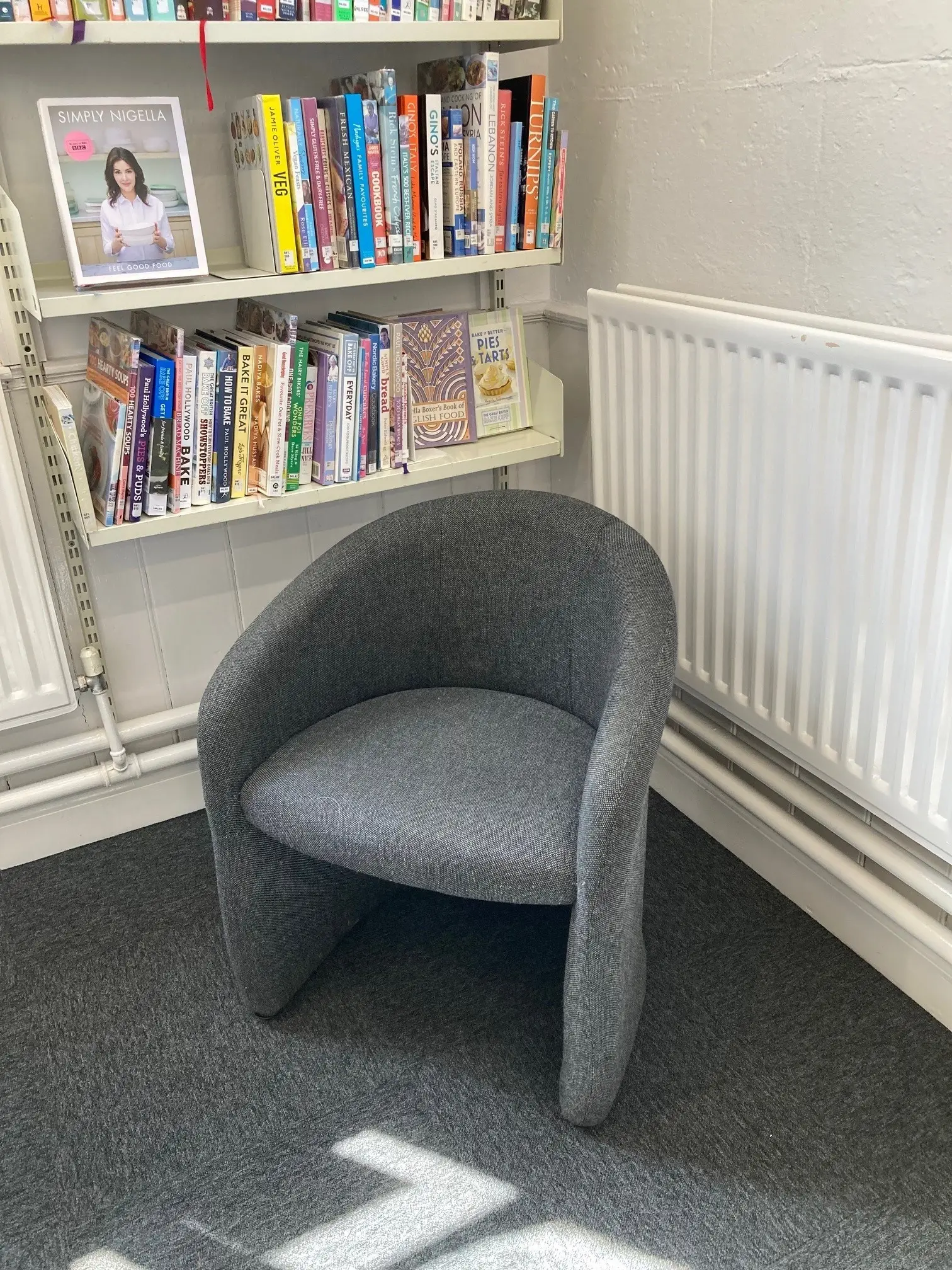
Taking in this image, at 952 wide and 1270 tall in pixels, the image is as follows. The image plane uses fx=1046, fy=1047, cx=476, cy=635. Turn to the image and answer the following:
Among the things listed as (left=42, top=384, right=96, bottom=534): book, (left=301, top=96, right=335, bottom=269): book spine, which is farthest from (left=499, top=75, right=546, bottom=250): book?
(left=42, top=384, right=96, bottom=534): book

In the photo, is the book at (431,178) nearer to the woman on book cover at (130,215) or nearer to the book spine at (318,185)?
the book spine at (318,185)

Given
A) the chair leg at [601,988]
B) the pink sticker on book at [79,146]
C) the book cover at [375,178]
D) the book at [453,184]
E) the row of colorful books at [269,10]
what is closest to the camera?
the chair leg at [601,988]

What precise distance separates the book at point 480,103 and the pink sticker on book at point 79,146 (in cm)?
62

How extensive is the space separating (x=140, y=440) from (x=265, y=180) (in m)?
0.48

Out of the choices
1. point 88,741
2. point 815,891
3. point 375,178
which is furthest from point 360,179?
point 815,891

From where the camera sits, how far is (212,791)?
60.6 inches

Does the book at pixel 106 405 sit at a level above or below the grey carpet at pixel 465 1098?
above

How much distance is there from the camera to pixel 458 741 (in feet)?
5.40

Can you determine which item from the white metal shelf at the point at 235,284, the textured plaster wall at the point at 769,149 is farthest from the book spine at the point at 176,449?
the textured plaster wall at the point at 769,149

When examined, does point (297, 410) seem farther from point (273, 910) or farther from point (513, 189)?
point (273, 910)

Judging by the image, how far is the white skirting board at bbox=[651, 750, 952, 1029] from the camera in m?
1.68

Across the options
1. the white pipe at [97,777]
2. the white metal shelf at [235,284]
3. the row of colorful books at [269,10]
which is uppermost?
the row of colorful books at [269,10]

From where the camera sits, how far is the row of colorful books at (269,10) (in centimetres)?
152

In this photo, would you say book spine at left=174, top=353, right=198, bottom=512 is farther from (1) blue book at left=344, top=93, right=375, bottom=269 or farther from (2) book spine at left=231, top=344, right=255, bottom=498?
(1) blue book at left=344, top=93, right=375, bottom=269
